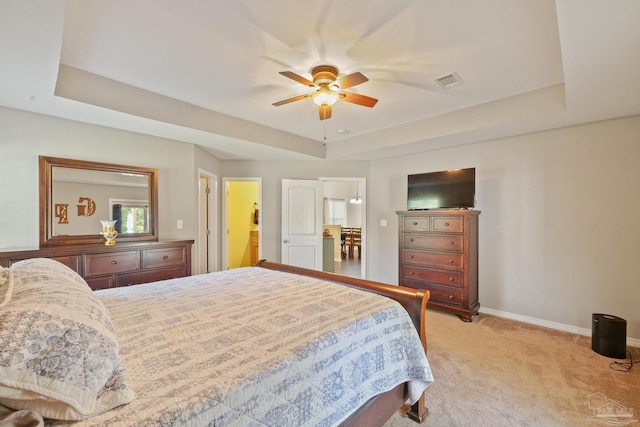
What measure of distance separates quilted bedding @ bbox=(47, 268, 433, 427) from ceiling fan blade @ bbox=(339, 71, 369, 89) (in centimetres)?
152

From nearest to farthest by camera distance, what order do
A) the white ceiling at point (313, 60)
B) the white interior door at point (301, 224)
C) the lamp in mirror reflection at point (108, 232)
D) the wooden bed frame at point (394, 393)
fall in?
the wooden bed frame at point (394, 393), the white ceiling at point (313, 60), the lamp in mirror reflection at point (108, 232), the white interior door at point (301, 224)

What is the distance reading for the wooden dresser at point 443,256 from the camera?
11.5ft

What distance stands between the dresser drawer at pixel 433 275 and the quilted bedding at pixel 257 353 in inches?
82.8

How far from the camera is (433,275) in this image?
3.77 meters

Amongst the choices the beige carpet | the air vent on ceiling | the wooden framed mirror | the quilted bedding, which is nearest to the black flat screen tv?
the air vent on ceiling

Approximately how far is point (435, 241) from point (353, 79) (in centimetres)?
241

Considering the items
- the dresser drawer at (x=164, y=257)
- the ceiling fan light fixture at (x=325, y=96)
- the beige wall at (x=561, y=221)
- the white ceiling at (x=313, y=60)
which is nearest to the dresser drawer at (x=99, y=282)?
the dresser drawer at (x=164, y=257)

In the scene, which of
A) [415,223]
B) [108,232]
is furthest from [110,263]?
[415,223]

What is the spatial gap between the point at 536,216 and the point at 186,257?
4188mm

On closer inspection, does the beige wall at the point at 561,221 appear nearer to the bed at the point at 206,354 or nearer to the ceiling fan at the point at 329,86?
the ceiling fan at the point at 329,86

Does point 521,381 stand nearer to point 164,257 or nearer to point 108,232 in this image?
point 164,257

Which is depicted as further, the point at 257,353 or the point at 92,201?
the point at 92,201

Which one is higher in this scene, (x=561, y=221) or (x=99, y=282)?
(x=561, y=221)

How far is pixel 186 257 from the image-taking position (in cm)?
345
